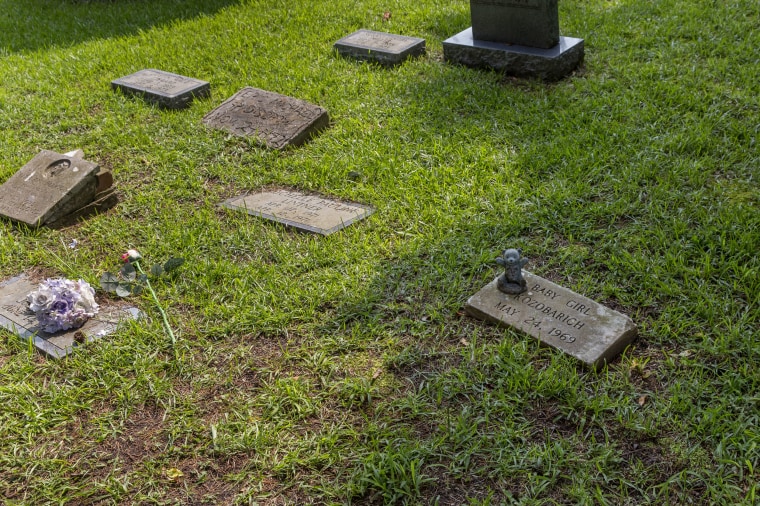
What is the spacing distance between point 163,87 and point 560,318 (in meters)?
4.09

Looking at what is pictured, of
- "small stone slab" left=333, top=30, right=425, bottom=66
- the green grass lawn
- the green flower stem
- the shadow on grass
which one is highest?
the shadow on grass

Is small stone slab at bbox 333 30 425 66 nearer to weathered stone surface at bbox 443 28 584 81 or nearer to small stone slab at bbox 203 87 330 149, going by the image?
weathered stone surface at bbox 443 28 584 81

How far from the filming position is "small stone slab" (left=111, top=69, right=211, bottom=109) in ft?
17.4

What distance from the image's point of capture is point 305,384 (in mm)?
2664

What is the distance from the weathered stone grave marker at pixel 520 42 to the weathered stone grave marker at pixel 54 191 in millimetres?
3068

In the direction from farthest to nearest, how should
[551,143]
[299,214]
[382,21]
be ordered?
[382,21]
[551,143]
[299,214]

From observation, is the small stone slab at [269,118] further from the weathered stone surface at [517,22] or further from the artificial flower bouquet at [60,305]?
the artificial flower bouquet at [60,305]

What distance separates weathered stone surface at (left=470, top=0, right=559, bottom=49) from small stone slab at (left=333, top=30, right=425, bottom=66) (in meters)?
0.62

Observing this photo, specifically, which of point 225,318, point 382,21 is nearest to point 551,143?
point 225,318

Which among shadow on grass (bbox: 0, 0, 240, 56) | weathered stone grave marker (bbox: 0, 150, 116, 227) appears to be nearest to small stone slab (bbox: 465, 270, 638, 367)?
weathered stone grave marker (bbox: 0, 150, 116, 227)

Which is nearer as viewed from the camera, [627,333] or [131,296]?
[627,333]

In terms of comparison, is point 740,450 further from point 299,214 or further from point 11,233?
point 11,233

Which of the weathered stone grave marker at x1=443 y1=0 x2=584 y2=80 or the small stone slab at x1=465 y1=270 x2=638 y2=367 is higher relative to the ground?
the weathered stone grave marker at x1=443 y1=0 x2=584 y2=80

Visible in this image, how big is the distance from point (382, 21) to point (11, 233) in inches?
168
